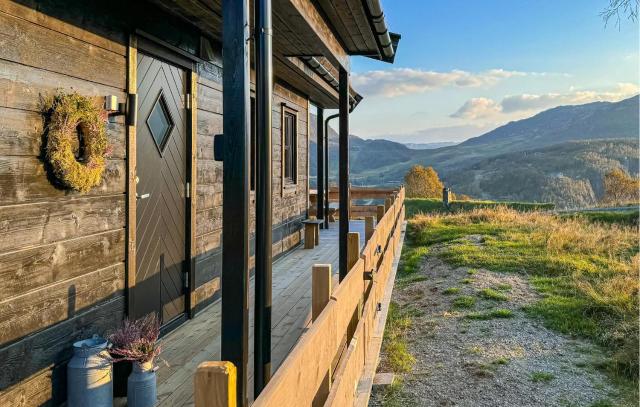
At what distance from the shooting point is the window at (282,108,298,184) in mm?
8258

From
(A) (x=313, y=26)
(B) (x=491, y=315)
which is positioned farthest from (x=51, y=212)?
(B) (x=491, y=315)

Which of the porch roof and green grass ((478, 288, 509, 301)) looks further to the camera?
green grass ((478, 288, 509, 301))

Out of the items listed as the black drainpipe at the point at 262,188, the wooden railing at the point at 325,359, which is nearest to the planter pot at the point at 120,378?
the black drainpipe at the point at 262,188

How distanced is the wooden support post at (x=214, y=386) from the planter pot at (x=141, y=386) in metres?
2.03

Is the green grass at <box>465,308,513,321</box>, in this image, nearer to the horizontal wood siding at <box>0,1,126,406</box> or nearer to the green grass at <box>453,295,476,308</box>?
the green grass at <box>453,295,476,308</box>

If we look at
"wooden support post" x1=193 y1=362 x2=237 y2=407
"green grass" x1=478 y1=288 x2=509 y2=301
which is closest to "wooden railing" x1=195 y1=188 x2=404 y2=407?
"wooden support post" x1=193 y1=362 x2=237 y2=407

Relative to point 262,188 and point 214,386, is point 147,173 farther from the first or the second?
point 214,386

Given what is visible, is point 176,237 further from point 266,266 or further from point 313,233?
point 313,233

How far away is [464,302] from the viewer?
6.81 m

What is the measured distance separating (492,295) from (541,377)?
2.44 m

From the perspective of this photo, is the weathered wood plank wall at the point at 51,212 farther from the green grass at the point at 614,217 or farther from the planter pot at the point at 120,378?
the green grass at the point at 614,217

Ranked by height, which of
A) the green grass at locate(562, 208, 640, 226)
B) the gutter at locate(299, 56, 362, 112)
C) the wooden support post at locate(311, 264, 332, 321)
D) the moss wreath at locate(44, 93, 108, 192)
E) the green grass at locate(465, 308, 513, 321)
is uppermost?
the gutter at locate(299, 56, 362, 112)

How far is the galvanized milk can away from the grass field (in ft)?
13.8

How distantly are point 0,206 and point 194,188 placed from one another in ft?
7.18
